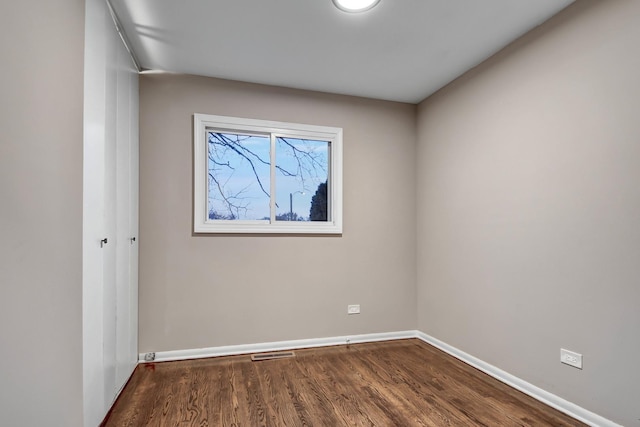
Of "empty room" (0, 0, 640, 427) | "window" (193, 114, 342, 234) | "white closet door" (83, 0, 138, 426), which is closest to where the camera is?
"empty room" (0, 0, 640, 427)

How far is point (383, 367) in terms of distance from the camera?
108 inches

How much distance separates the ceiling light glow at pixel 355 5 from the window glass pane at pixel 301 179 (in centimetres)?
147

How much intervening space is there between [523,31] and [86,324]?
10.6 feet

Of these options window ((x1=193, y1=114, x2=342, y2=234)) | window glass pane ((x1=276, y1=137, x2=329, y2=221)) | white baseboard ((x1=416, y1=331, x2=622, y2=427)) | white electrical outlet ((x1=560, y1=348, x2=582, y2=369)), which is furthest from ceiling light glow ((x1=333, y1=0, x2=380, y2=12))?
white baseboard ((x1=416, y1=331, x2=622, y2=427))

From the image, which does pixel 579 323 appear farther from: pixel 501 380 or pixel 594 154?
pixel 594 154

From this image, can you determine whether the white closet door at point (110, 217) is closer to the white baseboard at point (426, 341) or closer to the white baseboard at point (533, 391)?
the white baseboard at point (426, 341)

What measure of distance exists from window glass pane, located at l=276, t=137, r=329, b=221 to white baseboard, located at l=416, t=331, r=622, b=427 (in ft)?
5.83

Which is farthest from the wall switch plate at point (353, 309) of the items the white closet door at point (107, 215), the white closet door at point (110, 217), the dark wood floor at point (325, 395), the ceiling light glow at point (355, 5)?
the ceiling light glow at point (355, 5)

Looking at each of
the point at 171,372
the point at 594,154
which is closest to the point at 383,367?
the point at 171,372

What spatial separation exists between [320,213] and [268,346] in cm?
139

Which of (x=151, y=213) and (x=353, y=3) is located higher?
(x=353, y=3)

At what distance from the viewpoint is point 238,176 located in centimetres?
323

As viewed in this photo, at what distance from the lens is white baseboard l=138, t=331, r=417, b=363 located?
2854 mm

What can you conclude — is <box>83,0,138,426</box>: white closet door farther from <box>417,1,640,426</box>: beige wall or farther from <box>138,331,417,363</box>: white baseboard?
<box>417,1,640,426</box>: beige wall
